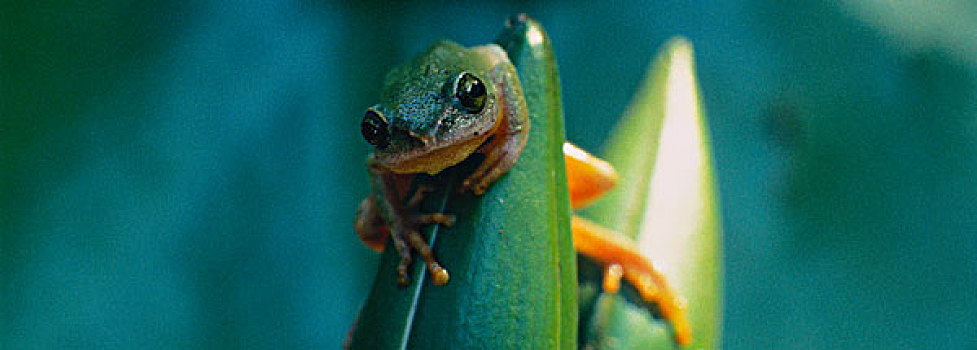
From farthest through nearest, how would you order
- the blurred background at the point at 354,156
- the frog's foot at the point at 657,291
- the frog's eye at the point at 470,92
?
the blurred background at the point at 354,156
the frog's foot at the point at 657,291
the frog's eye at the point at 470,92

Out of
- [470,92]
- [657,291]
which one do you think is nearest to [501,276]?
[470,92]

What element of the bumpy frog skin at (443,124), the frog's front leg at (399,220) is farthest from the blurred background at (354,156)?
the bumpy frog skin at (443,124)

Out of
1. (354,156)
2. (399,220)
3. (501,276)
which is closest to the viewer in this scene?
(501,276)

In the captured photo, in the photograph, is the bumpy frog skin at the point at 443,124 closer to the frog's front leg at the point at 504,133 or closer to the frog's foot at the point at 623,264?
the frog's front leg at the point at 504,133

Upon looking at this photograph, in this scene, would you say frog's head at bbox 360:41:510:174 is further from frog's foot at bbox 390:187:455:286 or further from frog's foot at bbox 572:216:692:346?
frog's foot at bbox 572:216:692:346

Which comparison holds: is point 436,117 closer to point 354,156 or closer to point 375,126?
point 375,126

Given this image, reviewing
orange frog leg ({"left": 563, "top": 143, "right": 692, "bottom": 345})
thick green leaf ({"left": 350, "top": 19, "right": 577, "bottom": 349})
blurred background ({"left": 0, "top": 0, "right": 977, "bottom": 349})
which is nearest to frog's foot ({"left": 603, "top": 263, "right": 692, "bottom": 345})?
orange frog leg ({"left": 563, "top": 143, "right": 692, "bottom": 345})

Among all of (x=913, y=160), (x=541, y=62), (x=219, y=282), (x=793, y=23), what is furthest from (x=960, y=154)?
(x=219, y=282)
